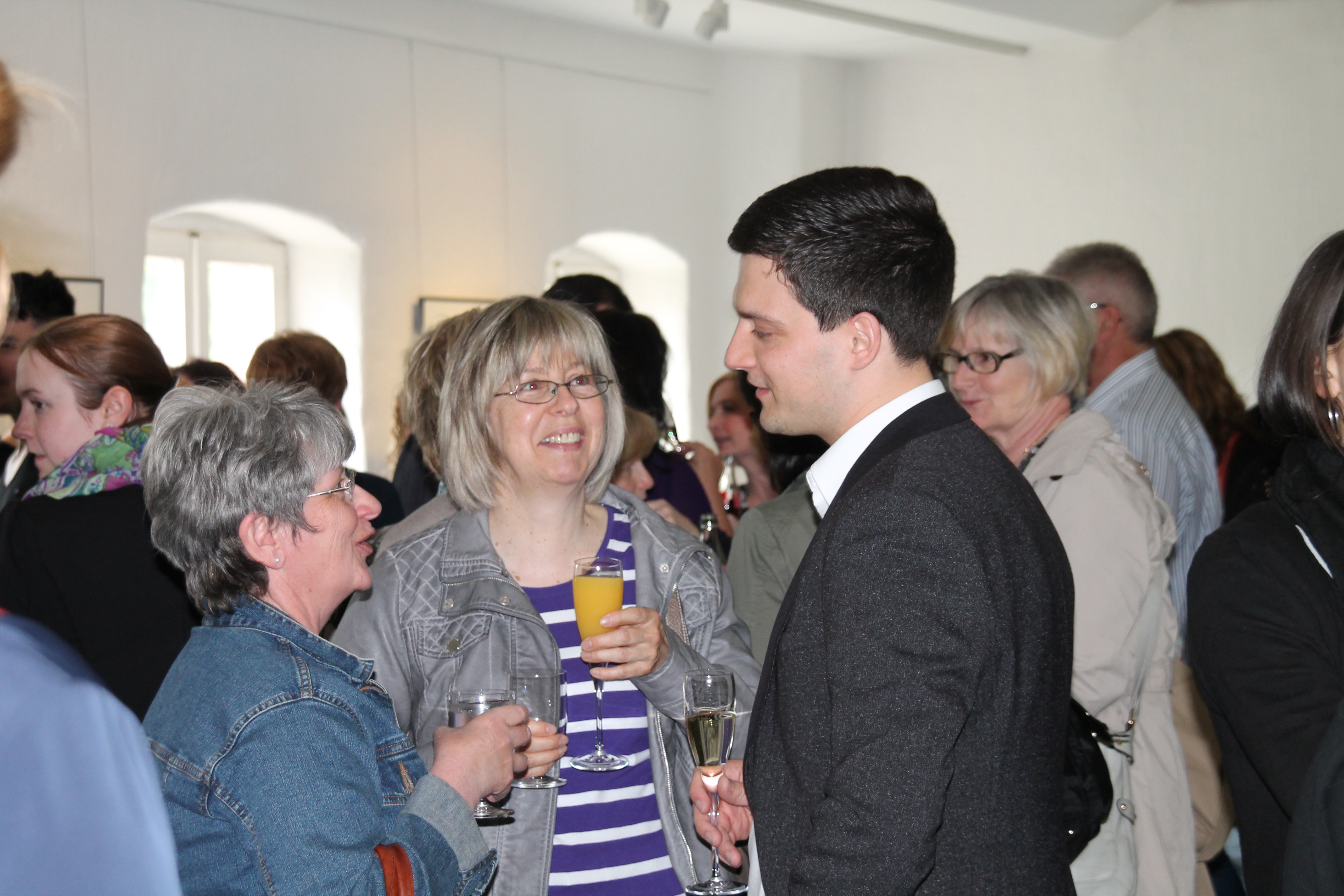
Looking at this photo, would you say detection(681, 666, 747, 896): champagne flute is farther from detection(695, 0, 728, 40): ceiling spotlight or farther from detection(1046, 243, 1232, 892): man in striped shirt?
detection(695, 0, 728, 40): ceiling spotlight

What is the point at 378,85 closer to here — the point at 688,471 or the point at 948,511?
the point at 688,471

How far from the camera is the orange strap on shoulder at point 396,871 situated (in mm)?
1346

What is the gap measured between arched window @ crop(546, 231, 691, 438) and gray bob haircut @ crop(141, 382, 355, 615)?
22.4 ft

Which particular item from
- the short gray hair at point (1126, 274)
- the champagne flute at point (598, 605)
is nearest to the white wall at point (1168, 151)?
the short gray hair at point (1126, 274)

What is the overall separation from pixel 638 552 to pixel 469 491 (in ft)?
1.13

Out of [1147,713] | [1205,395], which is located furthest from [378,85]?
[1147,713]

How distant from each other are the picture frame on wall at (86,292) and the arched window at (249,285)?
2.23 ft

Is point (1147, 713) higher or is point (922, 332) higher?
point (922, 332)

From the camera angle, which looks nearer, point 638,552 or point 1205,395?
point 638,552

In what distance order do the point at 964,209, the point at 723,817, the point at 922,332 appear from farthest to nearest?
the point at 964,209 → the point at 723,817 → the point at 922,332

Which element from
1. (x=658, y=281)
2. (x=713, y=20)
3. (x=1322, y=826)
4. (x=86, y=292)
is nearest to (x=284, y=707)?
(x=1322, y=826)

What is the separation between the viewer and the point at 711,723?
5.54 feet

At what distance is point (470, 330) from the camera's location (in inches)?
86.1

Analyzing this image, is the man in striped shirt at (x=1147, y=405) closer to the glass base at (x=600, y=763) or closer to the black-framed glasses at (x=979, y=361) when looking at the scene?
the black-framed glasses at (x=979, y=361)
